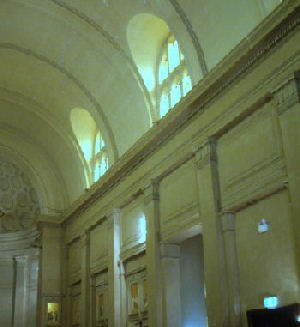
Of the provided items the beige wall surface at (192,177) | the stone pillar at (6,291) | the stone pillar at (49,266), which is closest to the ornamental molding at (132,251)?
the beige wall surface at (192,177)

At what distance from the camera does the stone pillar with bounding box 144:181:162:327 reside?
14.2 metres

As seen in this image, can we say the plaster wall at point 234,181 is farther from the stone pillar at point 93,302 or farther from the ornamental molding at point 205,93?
the stone pillar at point 93,302

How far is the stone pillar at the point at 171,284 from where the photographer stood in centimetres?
1391

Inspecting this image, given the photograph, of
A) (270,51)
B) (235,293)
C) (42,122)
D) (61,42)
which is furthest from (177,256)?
(42,122)

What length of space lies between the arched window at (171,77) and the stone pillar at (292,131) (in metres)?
4.55

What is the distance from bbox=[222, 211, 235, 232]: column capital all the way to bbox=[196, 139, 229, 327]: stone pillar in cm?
13

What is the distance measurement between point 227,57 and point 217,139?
2.03 metres

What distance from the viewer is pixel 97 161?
2069 centimetres

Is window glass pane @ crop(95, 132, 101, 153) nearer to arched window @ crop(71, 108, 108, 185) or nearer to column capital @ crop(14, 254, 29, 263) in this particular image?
arched window @ crop(71, 108, 108, 185)

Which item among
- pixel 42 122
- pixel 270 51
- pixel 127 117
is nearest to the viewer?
pixel 270 51

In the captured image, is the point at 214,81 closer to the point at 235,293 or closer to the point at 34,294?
the point at 235,293

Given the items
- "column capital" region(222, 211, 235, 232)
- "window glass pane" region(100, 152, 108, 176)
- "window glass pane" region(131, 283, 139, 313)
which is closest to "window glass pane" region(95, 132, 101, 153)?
"window glass pane" region(100, 152, 108, 176)

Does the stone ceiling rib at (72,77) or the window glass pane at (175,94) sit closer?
the window glass pane at (175,94)

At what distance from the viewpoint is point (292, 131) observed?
10.1m
